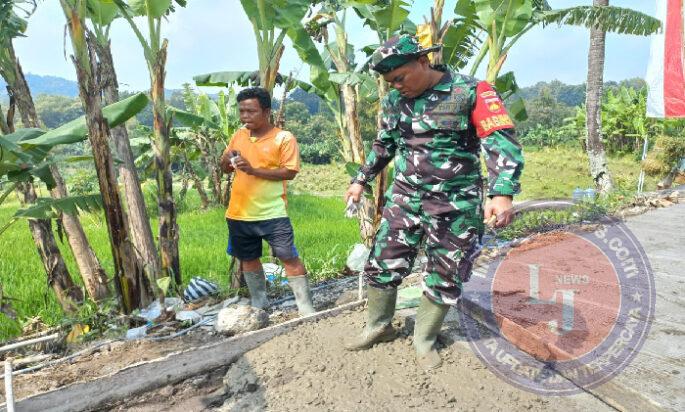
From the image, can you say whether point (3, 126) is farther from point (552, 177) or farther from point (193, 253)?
point (552, 177)

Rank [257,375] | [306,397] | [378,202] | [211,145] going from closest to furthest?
[306,397]
[257,375]
[378,202]
[211,145]

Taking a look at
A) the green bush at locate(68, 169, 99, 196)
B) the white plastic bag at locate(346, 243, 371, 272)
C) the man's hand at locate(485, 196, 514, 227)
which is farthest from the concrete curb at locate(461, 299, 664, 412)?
the green bush at locate(68, 169, 99, 196)

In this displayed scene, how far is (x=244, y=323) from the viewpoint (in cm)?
262

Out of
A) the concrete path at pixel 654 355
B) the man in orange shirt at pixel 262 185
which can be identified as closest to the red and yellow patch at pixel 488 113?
the concrete path at pixel 654 355

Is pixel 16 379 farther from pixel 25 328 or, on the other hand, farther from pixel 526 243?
pixel 526 243

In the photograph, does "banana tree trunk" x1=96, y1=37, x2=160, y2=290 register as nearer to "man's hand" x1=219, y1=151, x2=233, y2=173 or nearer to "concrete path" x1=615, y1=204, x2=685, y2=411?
"man's hand" x1=219, y1=151, x2=233, y2=173

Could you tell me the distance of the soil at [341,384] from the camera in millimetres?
1894

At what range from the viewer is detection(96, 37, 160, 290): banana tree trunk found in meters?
2.92

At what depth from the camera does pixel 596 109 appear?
316 inches

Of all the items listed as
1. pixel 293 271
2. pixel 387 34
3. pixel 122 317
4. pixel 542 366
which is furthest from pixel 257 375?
pixel 387 34

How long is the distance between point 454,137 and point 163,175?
1.91m

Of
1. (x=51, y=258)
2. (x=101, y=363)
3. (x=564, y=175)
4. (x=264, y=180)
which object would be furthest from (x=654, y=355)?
(x=564, y=175)

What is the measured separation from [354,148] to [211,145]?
6095 millimetres

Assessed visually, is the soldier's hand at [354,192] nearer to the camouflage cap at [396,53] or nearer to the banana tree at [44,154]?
the camouflage cap at [396,53]
